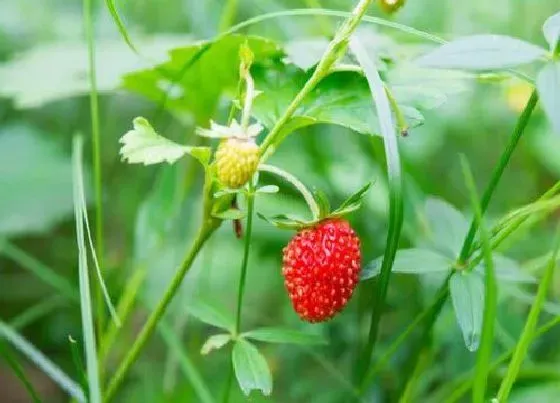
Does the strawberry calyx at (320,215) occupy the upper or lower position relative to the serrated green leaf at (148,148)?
lower

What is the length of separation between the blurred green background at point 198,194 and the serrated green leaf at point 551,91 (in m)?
0.25

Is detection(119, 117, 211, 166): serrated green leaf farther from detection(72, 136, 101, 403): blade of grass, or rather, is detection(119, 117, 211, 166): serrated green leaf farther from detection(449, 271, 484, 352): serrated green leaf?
detection(449, 271, 484, 352): serrated green leaf

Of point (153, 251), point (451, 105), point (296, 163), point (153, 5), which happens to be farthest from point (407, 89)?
point (153, 5)

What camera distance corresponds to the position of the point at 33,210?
1803mm

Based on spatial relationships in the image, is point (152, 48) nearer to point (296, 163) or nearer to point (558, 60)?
point (296, 163)

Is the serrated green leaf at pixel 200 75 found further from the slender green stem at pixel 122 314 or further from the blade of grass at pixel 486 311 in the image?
the blade of grass at pixel 486 311

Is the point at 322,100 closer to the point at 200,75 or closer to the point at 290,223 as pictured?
the point at 290,223

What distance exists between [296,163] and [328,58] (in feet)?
3.02

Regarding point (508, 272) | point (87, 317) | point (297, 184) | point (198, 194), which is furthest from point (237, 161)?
point (198, 194)

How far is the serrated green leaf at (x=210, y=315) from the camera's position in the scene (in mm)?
967

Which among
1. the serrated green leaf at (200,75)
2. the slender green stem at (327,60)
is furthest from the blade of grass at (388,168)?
the serrated green leaf at (200,75)

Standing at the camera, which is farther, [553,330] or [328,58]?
[553,330]

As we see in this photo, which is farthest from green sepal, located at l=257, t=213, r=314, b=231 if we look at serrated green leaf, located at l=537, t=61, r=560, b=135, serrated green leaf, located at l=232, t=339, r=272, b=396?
serrated green leaf, located at l=537, t=61, r=560, b=135

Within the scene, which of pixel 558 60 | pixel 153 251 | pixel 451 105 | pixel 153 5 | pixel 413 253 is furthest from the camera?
pixel 153 5
